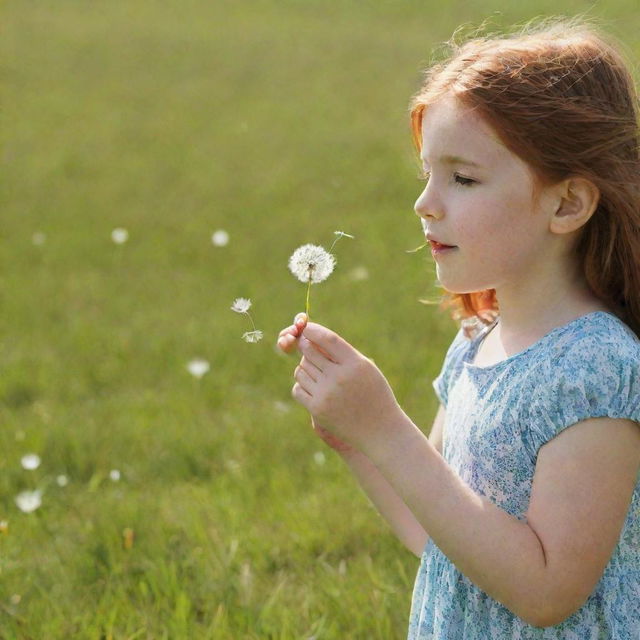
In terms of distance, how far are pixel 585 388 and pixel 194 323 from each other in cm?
334

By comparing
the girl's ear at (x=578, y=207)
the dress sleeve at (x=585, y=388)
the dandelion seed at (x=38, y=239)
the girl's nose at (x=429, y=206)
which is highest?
the dandelion seed at (x=38, y=239)

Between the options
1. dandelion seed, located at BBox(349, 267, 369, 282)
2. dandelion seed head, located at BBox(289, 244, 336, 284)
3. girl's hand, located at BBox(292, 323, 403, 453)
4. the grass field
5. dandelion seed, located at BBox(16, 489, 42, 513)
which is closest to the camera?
girl's hand, located at BBox(292, 323, 403, 453)

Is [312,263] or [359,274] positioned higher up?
[312,263]

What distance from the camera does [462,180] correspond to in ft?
5.58

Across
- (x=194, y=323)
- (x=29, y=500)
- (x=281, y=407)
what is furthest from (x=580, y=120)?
(x=194, y=323)

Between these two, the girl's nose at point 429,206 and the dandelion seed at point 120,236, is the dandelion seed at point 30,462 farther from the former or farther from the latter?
the dandelion seed at point 120,236

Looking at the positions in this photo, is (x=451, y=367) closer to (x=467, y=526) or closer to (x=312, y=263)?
(x=312, y=263)

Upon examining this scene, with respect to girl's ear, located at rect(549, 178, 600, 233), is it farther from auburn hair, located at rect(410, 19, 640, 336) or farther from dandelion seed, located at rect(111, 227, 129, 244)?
dandelion seed, located at rect(111, 227, 129, 244)

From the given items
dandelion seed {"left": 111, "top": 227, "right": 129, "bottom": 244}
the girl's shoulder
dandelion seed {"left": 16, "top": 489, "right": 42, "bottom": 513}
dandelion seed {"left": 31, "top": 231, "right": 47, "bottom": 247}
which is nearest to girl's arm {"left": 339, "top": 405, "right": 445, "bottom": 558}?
the girl's shoulder

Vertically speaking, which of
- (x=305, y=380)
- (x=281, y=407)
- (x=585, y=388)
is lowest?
(x=281, y=407)

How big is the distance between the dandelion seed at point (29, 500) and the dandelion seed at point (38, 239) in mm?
3215

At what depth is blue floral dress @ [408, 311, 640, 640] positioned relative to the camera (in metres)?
1.60

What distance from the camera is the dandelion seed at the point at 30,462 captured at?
3277 millimetres

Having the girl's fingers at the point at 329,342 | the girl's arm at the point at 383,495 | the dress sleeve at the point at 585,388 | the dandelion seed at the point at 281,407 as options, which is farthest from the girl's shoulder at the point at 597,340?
the dandelion seed at the point at 281,407
